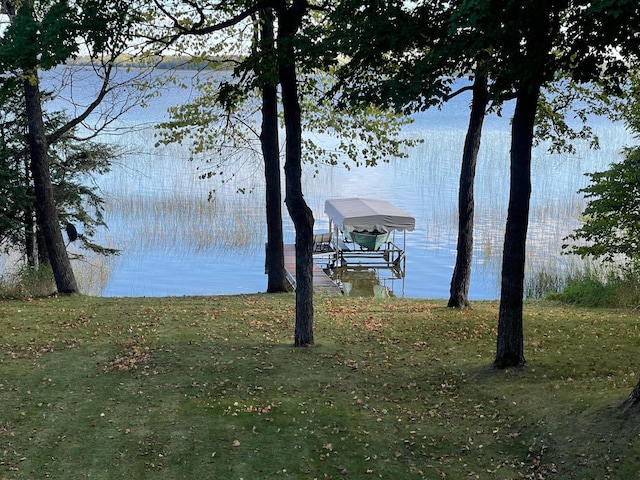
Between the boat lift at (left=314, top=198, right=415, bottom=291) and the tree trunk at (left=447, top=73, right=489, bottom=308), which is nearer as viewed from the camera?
the tree trunk at (left=447, top=73, right=489, bottom=308)

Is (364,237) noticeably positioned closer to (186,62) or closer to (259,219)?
(259,219)

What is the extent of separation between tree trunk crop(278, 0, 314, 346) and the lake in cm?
641

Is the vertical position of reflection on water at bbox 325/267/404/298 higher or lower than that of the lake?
lower

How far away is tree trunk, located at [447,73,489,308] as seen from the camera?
12.2 metres

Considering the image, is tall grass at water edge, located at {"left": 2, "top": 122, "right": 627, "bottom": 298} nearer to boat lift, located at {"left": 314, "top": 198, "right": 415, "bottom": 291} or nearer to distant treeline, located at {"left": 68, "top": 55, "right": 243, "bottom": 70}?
boat lift, located at {"left": 314, "top": 198, "right": 415, "bottom": 291}

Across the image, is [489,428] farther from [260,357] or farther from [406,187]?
[406,187]

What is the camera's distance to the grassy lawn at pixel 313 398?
650 cm

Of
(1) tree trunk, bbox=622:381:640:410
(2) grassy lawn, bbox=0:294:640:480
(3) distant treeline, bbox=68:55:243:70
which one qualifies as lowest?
(2) grassy lawn, bbox=0:294:640:480

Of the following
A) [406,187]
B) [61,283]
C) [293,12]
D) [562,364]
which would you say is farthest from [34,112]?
[406,187]

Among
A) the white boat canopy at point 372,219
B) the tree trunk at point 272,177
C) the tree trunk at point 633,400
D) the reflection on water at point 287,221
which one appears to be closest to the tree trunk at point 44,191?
the reflection on water at point 287,221

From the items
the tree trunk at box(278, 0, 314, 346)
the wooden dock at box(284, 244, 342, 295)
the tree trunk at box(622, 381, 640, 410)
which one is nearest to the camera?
the tree trunk at box(622, 381, 640, 410)

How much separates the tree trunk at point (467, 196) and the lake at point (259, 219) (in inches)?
261

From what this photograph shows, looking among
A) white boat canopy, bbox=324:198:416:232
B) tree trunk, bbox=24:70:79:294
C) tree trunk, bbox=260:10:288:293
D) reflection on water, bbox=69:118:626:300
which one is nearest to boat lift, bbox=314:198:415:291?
white boat canopy, bbox=324:198:416:232

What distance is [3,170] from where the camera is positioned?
15633 millimetres
